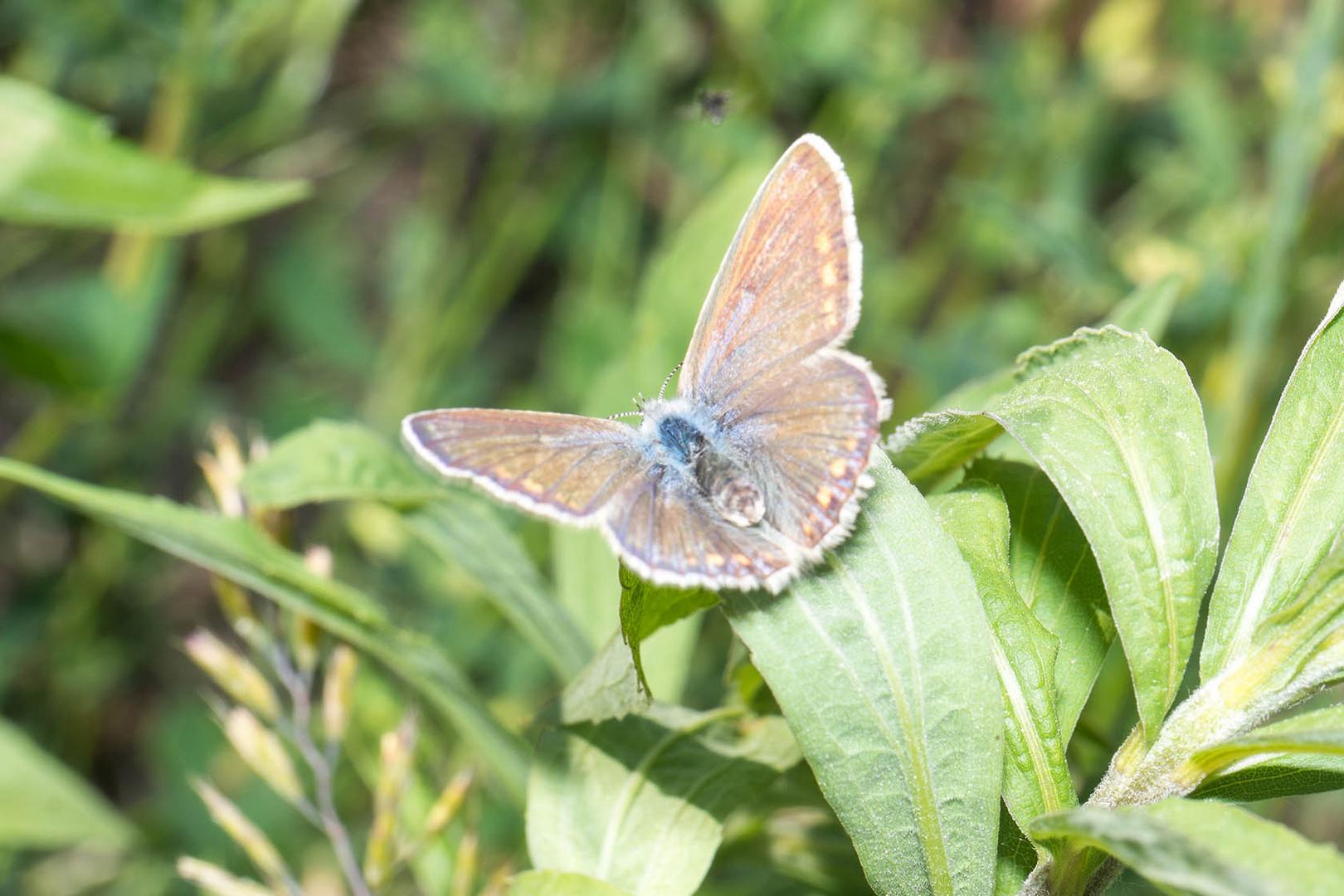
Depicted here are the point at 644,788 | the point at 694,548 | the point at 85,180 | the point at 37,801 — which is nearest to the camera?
the point at 694,548

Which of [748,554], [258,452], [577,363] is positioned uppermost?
[577,363]

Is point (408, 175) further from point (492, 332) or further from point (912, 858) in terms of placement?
point (912, 858)

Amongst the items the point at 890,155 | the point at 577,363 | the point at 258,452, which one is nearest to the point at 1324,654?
the point at 258,452

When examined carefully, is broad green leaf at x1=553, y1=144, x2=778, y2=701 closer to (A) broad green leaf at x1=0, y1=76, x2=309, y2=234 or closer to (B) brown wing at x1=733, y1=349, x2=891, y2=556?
(B) brown wing at x1=733, y1=349, x2=891, y2=556

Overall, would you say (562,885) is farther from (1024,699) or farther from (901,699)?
(1024,699)

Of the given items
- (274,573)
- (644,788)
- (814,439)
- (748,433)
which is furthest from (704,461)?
(274,573)

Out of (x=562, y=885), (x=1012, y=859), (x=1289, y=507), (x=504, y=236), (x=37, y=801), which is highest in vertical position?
(x=504, y=236)
